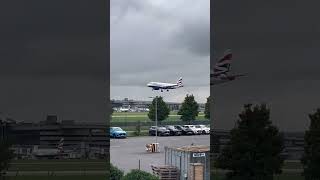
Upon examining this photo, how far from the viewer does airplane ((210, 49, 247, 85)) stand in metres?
19.8

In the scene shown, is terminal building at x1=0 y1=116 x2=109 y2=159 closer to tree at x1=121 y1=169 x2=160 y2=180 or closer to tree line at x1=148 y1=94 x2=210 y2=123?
tree at x1=121 y1=169 x2=160 y2=180

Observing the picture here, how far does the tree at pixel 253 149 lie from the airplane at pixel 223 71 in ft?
5.21

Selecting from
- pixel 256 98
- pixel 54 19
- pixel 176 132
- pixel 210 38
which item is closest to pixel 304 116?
pixel 256 98

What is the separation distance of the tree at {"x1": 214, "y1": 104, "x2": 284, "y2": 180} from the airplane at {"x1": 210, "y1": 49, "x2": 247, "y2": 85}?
159 centimetres

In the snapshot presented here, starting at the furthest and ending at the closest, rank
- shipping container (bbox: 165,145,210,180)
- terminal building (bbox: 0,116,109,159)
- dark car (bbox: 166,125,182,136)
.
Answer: dark car (bbox: 166,125,182,136) < shipping container (bbox: 165,145,210,180) < terminal building (bbox: 0,116,109,159)

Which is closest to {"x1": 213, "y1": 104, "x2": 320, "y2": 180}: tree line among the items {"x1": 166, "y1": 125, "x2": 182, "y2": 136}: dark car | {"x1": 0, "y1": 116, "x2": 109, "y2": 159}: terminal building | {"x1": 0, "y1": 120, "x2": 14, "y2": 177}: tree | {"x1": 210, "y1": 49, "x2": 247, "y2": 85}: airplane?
{"x1": 210, "y1": 49, "x2": 247, "y2": 85}: airplane

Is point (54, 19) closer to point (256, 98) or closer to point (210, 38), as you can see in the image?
point (210, 38)

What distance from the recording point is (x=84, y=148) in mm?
21781

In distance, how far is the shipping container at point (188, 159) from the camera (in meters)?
23.3

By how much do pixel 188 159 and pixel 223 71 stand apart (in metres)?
5.79

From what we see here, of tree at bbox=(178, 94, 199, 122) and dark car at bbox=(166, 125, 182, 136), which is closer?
dark car at bbox=(166, 125, 182, 136)

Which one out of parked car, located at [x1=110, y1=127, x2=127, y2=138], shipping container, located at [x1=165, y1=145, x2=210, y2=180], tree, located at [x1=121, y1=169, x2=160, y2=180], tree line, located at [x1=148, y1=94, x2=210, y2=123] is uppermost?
tree line, located at [x1=148, y1=94, x2=210, y2=123]

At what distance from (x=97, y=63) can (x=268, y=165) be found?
246 inches

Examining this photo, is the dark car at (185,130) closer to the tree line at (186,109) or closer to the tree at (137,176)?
the tree line at (186,109)
